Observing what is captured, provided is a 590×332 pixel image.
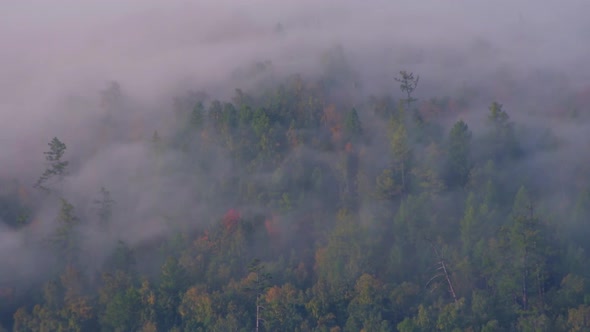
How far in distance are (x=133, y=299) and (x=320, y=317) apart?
583 inches

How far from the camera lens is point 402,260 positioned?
9731 cm

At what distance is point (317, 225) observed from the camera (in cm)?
10375

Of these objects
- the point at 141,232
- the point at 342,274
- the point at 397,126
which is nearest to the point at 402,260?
the point at 342,274

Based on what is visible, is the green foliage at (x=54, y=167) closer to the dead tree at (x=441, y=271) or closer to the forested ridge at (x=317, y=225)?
the forested ridge at (x=317, y=225)

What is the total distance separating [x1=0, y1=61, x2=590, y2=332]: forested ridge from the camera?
91625mm

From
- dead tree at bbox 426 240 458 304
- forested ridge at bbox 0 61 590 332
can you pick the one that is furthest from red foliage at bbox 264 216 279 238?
dead tree at bbox 426 240 458 304

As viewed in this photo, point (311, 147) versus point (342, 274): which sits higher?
point (311, 147)

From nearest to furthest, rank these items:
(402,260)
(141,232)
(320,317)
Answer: (320,317) < (402,260) < (141,232)

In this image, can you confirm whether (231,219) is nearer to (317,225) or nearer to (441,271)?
(317,225)

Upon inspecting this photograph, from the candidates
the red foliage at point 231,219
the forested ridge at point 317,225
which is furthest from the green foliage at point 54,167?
the red foliage at point 231,219

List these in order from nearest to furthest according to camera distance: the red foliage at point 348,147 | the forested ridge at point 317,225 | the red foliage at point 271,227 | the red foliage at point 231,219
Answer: the forested ridge at point 317,225 < the red foliage at point 271,227 < the red foliage at point 231,219 < the red foliage at point 348,147

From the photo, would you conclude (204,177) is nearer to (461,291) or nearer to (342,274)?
(342,274)

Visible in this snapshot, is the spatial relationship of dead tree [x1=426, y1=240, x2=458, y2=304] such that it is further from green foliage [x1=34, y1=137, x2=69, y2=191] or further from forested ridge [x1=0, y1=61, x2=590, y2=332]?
green foliage [x1=34, y1=137, x2=69, y2=191]

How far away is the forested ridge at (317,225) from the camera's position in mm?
91625
